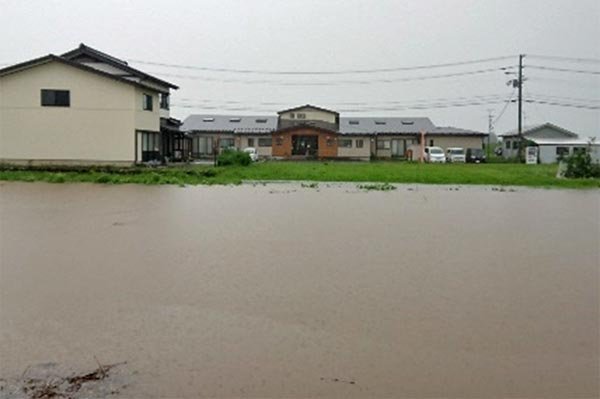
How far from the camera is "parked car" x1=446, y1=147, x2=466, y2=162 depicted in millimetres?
33281

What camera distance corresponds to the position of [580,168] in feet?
66.0

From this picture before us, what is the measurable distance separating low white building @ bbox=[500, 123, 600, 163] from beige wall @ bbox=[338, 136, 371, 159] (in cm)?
847

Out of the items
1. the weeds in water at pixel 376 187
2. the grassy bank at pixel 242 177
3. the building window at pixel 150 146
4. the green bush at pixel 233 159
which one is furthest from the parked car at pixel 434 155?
the weeds in water at pixel 376 187

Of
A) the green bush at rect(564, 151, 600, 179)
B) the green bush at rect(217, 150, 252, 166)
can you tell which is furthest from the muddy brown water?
the green bush at rect(217, 150, 252, 166)

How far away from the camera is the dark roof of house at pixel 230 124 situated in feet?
120

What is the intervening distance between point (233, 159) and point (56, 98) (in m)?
6.36

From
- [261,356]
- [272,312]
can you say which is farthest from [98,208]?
[261,356]

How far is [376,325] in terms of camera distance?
4.35 m

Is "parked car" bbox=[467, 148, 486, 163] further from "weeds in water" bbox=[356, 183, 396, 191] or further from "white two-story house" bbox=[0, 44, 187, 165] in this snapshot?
"white two-story house" bbox=[0, 44, 187, 165]

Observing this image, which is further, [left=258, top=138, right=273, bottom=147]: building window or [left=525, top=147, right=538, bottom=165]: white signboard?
[left=258, top=138, right=273, bottom=147]: building window

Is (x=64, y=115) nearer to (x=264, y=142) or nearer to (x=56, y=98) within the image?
(x=56, y=98)

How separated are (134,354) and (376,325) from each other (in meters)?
1.61

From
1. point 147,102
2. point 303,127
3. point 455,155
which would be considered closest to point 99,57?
point 147,102

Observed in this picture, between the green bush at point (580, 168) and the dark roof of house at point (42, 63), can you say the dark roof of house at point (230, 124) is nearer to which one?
the dark roof of house at point (42, 63)
